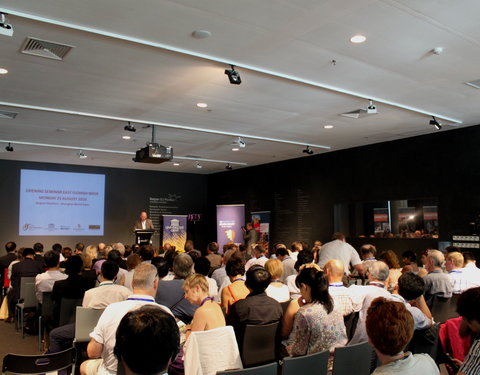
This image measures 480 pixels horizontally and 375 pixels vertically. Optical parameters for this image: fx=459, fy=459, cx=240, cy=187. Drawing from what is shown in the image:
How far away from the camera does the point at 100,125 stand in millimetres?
8875

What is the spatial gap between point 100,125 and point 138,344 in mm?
7997

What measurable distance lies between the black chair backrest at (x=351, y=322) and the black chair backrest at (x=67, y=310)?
9.84 feet

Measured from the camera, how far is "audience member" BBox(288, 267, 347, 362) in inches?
128

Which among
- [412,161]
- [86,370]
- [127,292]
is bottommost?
[86,370]

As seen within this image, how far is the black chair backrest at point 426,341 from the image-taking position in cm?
344

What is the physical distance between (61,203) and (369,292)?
12.1m

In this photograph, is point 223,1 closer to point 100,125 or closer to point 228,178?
point 100,125

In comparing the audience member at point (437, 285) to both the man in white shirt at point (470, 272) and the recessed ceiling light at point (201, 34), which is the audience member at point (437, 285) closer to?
the man in white shirt at point (470, 272)

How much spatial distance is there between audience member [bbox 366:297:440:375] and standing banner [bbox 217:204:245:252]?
42.1 feet

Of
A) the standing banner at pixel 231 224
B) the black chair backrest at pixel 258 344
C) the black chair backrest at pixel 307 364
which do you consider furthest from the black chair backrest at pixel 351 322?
the standing banner at pixel 231 224

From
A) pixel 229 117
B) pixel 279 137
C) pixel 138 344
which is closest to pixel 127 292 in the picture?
pixel 138 344

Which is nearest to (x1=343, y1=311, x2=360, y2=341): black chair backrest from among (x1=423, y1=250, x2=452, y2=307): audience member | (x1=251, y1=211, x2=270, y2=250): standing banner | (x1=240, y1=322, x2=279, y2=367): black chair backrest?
(x1=240, y1=322, x2=279, y2=367): black chair backrest

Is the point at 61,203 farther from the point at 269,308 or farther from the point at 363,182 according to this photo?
the point at 269,308

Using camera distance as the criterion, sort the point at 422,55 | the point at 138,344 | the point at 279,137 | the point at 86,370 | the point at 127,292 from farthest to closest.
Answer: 1. the point at 279,137
2. the point at 422,55
3. the point at 127,292
4. the point at 86,370
5. the point at 138,344
